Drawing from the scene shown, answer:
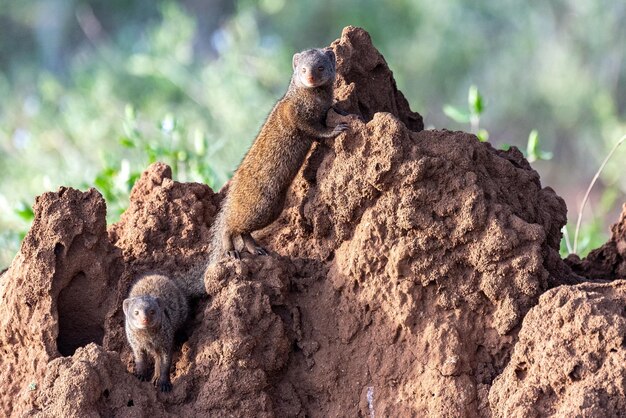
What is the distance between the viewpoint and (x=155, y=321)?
420 centimetres

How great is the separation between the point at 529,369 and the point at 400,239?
2.42 ft

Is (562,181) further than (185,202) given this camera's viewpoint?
Yes

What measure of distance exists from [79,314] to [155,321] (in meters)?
0.50

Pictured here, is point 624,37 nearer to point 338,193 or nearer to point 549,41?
point 549,41

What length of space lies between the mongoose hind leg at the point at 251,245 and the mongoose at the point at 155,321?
1.26 feet

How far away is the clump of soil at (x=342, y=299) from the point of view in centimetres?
396

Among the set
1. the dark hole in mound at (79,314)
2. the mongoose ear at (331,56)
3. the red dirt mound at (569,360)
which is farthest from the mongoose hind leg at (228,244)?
the red dirt mound at (569,360)

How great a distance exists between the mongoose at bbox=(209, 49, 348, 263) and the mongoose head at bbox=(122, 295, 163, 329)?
48 cm

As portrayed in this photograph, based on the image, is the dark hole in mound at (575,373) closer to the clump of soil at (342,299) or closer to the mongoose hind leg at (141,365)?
the clump of soil at (342,299)

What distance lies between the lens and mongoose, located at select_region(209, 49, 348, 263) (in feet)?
15.5

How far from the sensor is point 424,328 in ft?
13.2

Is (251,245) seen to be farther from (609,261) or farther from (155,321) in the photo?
(609,261)

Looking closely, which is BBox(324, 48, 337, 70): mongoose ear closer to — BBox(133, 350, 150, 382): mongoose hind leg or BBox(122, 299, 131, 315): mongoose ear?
BBox(122, 299, 131, 315): mongoose ear

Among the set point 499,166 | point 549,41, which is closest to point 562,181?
point 549,41
